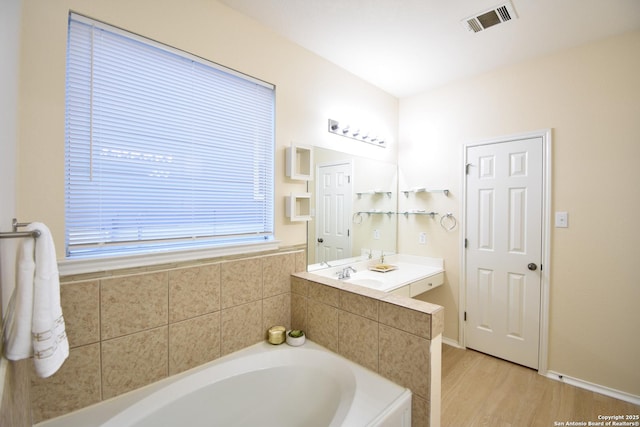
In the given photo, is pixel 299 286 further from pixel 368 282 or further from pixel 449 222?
pixel 449 222

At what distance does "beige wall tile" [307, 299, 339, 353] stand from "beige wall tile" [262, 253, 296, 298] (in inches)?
9.3

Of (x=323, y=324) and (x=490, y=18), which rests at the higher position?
(x=490, y=18)

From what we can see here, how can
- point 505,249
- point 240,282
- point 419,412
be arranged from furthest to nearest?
point 505,249
point 240,282
point 419,412

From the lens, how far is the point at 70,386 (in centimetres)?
124

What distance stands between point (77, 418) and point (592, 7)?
3559mm

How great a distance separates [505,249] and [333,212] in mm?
1602

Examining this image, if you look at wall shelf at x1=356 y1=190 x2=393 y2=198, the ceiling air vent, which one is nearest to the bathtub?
wall shelf at x1=356 y1=190 x2=393 y2=198

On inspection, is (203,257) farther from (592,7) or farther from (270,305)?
(592,7)

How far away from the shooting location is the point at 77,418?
1228mm

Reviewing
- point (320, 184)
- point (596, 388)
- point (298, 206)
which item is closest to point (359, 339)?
point (298, 206)

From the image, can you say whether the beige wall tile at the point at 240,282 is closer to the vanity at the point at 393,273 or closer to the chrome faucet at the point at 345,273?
the vanity at the point at 393,273

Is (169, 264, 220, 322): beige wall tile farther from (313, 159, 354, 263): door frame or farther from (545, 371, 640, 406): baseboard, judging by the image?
(545, 371, 640, 406): baseboard

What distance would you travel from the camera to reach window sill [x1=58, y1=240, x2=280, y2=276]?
4.09 ft

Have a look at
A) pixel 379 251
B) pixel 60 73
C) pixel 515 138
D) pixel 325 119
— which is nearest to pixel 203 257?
pixel 60 73
